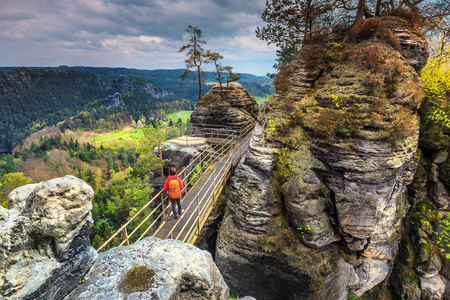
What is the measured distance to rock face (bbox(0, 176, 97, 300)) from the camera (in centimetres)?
259

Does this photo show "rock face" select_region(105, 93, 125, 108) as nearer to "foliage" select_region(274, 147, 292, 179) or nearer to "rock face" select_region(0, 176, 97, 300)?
"foliage" select_region(274, 147, 292, 179)

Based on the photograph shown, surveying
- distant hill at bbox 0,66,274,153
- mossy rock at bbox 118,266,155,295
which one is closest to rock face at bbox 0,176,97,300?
mossy rock at bbox 118,266,155,295

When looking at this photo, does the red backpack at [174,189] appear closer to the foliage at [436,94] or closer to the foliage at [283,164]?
the foliage at [283,164]

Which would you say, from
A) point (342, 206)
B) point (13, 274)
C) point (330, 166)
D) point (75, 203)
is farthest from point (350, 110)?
point (13, 274)

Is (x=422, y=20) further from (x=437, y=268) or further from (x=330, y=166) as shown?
(x=437, y=268)

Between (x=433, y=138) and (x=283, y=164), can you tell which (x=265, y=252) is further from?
→ (x=433, y=138)

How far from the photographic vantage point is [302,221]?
7980 mm

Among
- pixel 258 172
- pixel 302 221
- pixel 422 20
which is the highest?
pixel 422 20

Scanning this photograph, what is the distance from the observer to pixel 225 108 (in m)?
19.7

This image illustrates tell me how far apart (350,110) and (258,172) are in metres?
4.35

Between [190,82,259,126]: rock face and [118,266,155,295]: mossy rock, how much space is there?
16794mm

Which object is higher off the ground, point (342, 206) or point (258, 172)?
point (258, 172)

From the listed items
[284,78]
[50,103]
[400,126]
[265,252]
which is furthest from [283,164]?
[50,103]

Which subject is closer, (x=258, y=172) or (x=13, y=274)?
(x=13, y=274)
